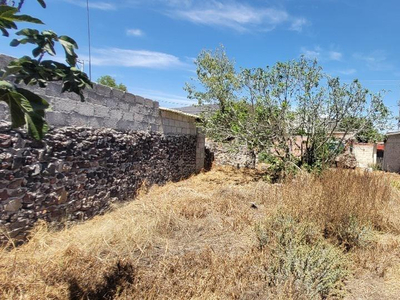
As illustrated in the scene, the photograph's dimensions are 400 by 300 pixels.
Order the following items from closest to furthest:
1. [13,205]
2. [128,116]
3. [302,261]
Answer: [302,261] → [13,205] → [128,116]

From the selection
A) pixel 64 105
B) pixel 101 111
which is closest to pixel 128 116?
pixel 101 111

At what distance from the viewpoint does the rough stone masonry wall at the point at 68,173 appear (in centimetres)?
377

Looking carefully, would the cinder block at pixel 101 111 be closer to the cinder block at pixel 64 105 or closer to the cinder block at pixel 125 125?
the cinder block at pixel 125 125

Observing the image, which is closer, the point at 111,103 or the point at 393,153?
the point at 111,103

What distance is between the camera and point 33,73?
1.34m

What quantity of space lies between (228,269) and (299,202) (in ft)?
8.18

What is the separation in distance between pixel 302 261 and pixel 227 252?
0.94m

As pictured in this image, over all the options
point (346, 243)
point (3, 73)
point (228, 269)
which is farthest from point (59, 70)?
point (346, 243)

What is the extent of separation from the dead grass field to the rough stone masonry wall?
0.33m

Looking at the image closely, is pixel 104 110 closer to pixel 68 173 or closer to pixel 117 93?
pixel 117 93

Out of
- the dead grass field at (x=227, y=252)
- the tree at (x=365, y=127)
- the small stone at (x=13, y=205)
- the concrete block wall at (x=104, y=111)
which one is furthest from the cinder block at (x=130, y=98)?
the tree at (x=365, y=127)

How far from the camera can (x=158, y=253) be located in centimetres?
357

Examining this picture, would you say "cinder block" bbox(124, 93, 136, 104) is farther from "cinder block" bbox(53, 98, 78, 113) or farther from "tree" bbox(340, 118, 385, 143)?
"tree" bbox(340, 118, 385, 143)

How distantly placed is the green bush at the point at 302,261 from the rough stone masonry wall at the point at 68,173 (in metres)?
Answer: 3.27
